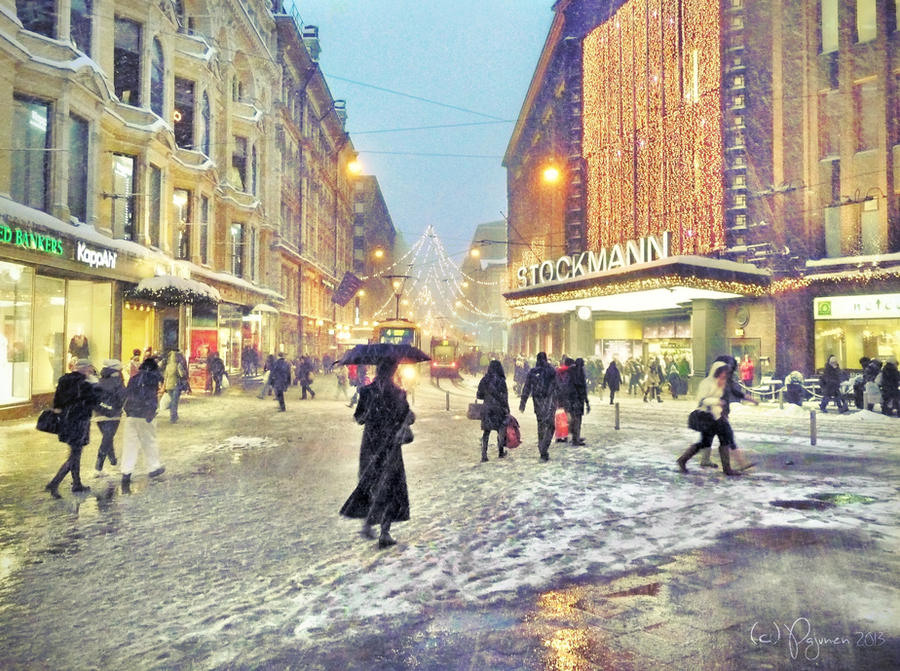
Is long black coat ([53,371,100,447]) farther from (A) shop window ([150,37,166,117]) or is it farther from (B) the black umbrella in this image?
(A) shop window ([150,37,166,117])

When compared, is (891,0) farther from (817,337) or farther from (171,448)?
(171,448)

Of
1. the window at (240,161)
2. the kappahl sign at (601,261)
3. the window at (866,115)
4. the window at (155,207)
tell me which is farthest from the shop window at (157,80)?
the window at (866,115)

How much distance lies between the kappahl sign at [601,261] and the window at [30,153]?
18.8 meters

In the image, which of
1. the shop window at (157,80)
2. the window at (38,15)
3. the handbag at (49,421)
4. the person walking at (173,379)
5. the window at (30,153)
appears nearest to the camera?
the handbag at (49,421)

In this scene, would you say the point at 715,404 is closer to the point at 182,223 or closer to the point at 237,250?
the point at 182,223

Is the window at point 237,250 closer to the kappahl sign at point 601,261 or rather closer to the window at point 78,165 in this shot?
the window at point 78,165

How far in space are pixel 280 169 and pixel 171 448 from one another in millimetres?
30507

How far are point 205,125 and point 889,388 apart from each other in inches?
1074

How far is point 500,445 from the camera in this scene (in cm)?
1107

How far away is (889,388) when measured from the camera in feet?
54.3

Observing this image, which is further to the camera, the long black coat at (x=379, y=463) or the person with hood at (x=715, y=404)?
the person with hood at (x=715, y=404)

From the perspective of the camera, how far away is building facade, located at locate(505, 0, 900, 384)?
2059cm

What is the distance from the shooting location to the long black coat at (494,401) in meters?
10.5

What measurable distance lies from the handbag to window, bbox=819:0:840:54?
26018 millimetres
